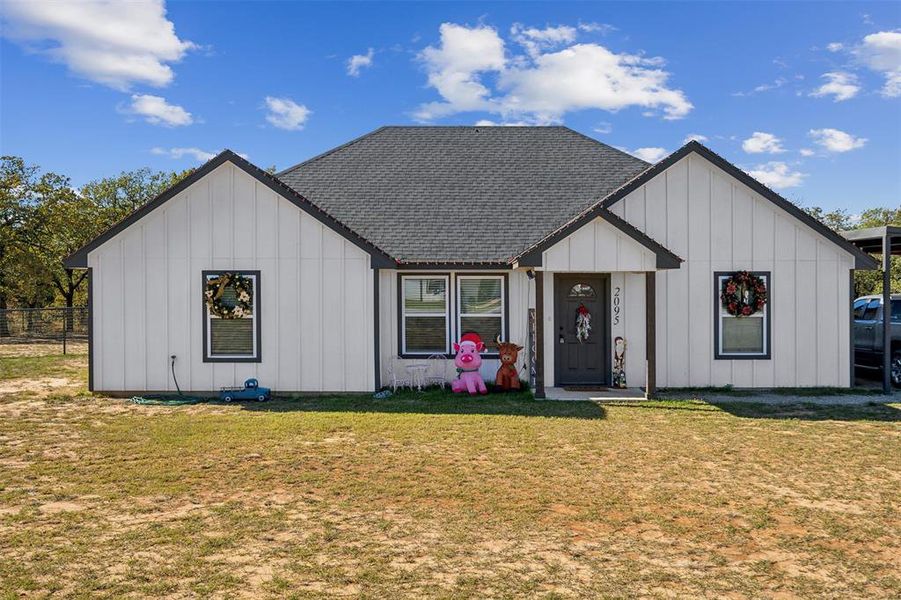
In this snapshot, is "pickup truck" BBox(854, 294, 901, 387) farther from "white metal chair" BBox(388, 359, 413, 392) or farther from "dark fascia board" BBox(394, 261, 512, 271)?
"white metal chair" BBox(388, 359, 413, 392)

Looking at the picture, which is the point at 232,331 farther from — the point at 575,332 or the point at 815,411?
the point at 815,411

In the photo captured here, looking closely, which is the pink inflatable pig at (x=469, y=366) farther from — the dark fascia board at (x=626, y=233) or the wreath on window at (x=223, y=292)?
the wreath on window at (x=223, y=292)

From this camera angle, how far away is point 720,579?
411 cm

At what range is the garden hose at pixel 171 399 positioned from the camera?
10883mm

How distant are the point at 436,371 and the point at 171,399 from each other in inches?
201

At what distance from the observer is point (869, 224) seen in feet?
161

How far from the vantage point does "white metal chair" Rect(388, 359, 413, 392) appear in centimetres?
1207

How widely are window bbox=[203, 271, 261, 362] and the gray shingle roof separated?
2.87m

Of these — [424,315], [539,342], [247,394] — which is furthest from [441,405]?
[247,394]

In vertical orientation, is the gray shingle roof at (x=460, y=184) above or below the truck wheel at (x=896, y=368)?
above

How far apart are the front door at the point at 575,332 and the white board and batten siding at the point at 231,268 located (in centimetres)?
393

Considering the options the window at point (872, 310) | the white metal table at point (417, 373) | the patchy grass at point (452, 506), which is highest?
the window at point (872, 310)

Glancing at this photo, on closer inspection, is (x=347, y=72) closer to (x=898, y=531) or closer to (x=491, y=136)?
(x=491, y=136)

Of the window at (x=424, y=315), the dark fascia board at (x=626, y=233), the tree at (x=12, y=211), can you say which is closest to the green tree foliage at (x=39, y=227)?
the tree at (x=12, y=211)
